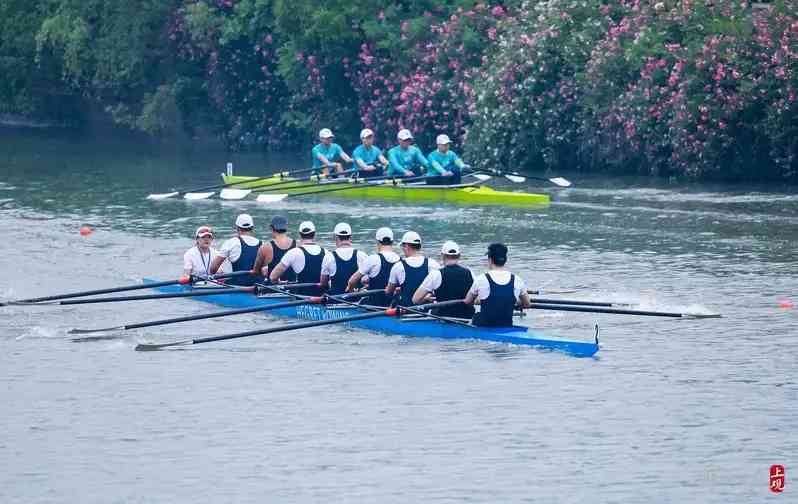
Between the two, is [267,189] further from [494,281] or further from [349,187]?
[494,281]

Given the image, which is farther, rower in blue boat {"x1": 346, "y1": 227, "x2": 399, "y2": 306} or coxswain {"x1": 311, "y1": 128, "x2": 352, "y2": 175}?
coxswain {"x1": 311, "y1": 128, "x2": 352, "y2": 175}

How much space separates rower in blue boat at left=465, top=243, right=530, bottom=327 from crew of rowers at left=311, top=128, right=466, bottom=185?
15.1 meters

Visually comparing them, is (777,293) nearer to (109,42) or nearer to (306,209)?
(306,209)

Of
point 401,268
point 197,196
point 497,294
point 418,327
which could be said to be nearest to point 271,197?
point 197,196

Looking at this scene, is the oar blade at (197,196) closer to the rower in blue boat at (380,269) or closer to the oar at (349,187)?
the oar at (349,187)

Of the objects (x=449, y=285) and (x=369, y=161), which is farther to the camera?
(x=369, y=161)

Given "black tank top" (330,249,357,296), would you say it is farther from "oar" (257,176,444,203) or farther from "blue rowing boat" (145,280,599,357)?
"oar" (257,176,444,203)

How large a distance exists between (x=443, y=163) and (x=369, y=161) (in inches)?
84.4

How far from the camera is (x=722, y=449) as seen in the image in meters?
17.2

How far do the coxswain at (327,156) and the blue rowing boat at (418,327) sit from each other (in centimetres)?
1359

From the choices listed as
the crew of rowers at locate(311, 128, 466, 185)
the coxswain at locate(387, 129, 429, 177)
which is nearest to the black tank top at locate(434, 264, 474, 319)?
the crew of rowers at locate(311, 128, 466, 185)

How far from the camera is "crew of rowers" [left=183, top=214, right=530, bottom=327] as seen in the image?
21141 mm

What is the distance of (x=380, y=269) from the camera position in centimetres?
2275

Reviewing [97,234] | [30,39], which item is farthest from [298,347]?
[30,39]
